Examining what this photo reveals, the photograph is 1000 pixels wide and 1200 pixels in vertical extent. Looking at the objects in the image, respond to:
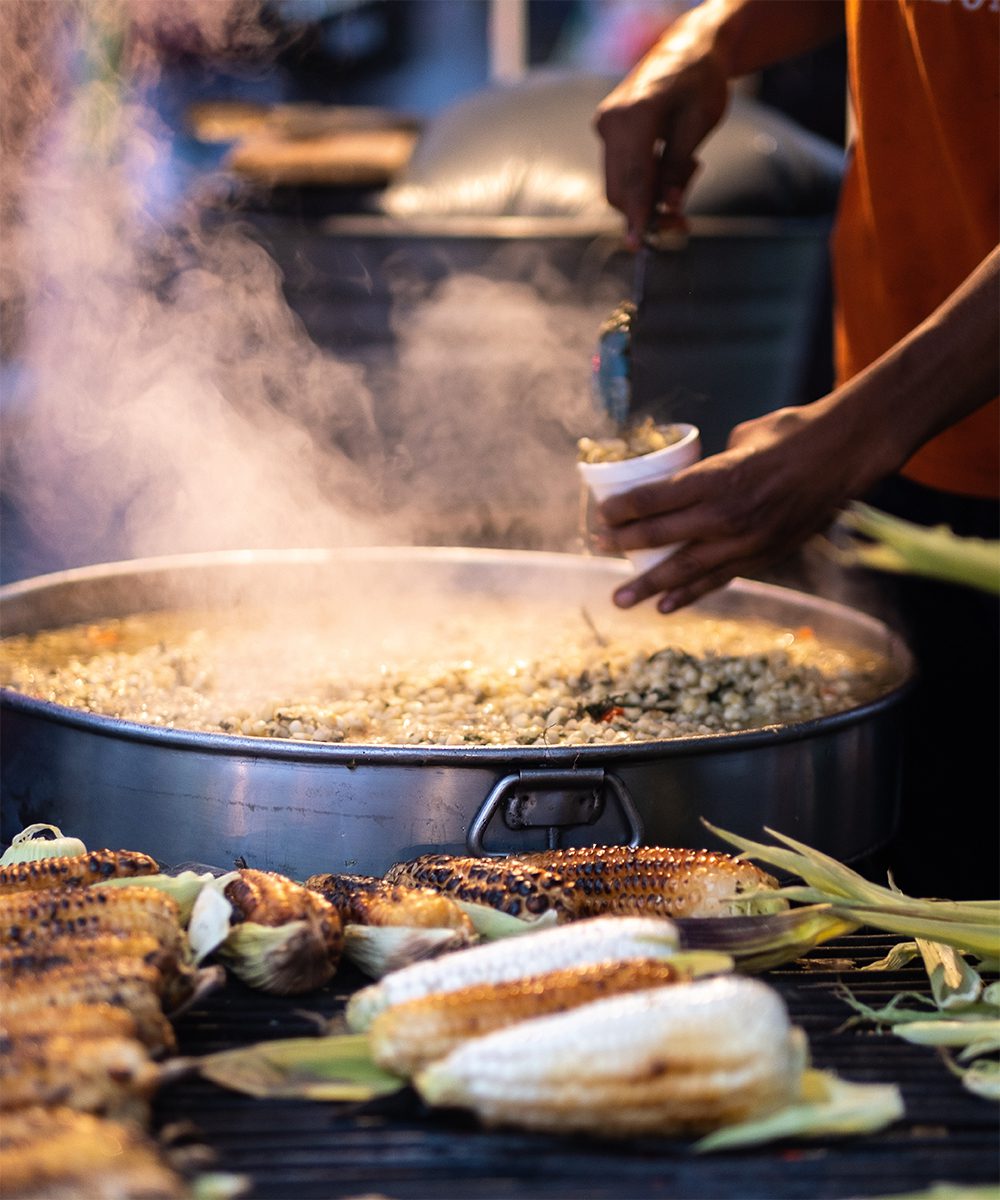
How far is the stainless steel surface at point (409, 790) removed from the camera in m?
1.95

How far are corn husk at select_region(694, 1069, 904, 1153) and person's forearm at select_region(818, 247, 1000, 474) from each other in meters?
1.23

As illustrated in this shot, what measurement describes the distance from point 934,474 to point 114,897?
A: 2.19 metres

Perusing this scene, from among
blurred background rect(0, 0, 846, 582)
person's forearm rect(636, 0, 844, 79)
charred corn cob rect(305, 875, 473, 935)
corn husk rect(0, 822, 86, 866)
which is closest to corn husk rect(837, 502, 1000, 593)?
charred corn cob rect(305, 875, 473, 935)

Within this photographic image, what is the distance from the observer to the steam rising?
4.24 meters

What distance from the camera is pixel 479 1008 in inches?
53.7

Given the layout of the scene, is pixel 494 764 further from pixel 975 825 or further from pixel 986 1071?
pixel 975 825

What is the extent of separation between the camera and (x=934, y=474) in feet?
10.1

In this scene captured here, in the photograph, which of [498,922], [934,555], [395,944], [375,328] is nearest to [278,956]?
[395,944]

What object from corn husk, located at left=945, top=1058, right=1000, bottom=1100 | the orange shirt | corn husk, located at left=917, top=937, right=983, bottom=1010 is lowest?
corn husk, located at left=917, top=937, right=983, bottom=1010

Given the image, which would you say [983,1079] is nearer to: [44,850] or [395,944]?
[395,944]

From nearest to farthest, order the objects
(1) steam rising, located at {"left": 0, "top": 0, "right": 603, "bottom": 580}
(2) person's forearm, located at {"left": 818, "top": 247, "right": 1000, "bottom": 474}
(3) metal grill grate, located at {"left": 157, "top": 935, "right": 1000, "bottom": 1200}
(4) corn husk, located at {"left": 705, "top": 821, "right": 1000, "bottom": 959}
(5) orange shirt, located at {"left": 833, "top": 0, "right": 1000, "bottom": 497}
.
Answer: (3) metal grill grate, located at {"left": 157, "top": 935, "right": 1000, "bottom": 1200} → (4) corn husk, located at {"left": 705, "top": 821, "right": 1000, "bottom": 959} → (2) person's forearm, located at {"left": 818, "top": 247, "right": 1000, "bottom": 474} → (5) orange shirt, located at {"left": 833, "top": 0, "right": 1000, "bottom": 497} → (1) steam rising, located at {"left": 0, "top": 0, "right": 603, "bottom": 580}

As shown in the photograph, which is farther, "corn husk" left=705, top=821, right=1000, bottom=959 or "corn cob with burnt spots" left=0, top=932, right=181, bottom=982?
"corn husk" left=705, top=821, right=1000, bottom=959

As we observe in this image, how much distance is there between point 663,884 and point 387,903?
369 mm

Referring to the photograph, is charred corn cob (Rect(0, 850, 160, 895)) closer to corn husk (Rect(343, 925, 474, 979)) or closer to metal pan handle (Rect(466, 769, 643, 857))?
corn husk (Rect(343, 925, 474, 979))
